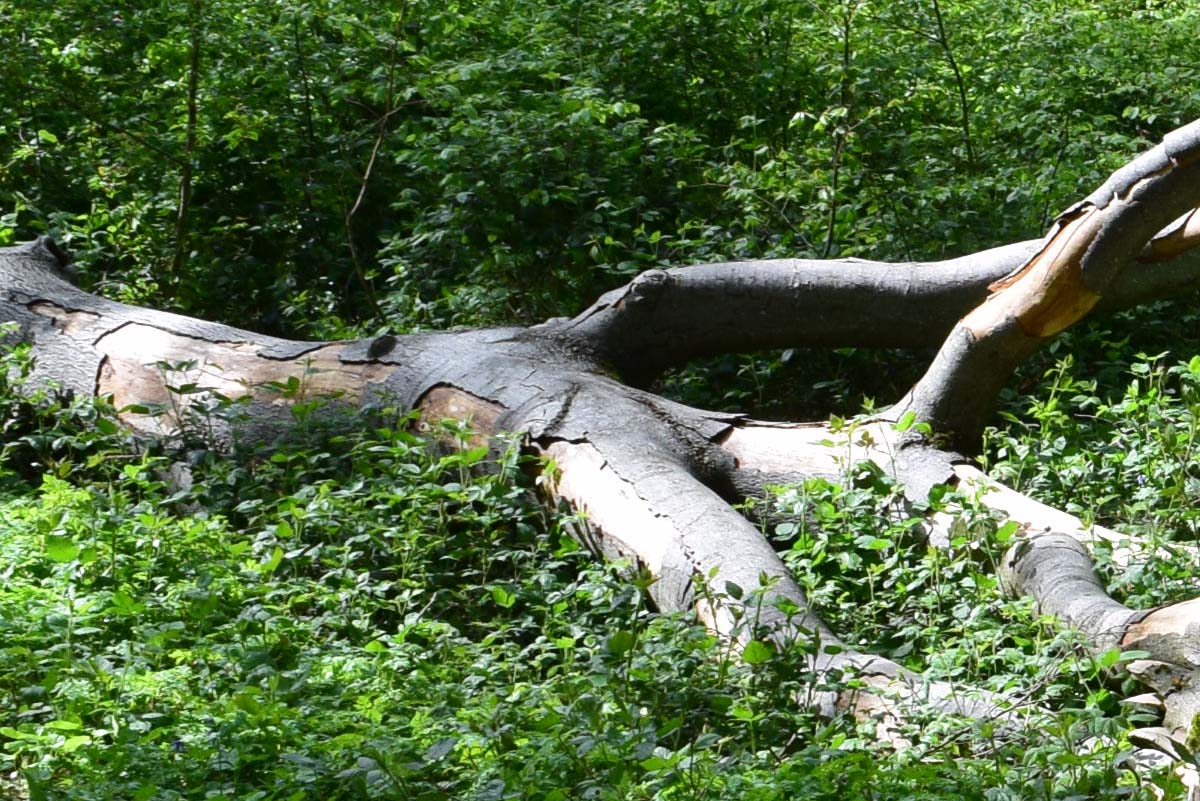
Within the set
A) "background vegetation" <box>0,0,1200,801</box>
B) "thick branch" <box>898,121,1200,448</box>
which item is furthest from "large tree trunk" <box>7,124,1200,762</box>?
"background vegetation" <box>0,0,1200,801</box>

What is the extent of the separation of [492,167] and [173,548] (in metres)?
3.27

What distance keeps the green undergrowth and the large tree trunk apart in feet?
0.54

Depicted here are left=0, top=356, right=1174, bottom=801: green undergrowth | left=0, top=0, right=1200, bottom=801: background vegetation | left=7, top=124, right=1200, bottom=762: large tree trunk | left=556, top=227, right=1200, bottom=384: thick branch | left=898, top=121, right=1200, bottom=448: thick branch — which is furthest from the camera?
left=556, top=227, right=1200, bottom=384: thick branch

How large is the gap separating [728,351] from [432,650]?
104 inches

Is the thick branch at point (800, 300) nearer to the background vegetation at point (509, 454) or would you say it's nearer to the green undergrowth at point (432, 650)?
the background vegetation at point (509, 454)

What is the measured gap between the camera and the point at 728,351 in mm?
6129

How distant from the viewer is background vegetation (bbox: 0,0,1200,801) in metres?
→ 3.25

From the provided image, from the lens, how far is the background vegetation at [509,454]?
128 inches

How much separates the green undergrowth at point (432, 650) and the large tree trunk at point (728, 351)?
0.17 m

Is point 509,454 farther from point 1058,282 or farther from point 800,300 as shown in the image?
point 1058,282

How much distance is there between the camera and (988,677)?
3.82 meters

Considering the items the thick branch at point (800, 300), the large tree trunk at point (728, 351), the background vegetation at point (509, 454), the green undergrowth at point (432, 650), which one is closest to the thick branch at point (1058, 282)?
the large tree trunk at point (728, 351)

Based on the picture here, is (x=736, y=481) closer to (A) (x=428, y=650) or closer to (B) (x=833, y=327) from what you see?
(B) (x=833, y=327)

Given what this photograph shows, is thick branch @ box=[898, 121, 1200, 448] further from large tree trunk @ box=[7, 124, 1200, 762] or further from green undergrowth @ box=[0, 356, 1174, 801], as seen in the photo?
green undergrowth @ box=[0, 356, 1174, 801]
